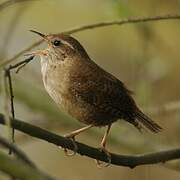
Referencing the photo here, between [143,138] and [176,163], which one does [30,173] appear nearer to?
[176,163]

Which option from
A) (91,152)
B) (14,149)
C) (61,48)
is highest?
(14,149)

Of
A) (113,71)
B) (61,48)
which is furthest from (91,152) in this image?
(113,71)

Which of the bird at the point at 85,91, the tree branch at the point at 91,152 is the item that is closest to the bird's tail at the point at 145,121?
the bird at the point at 85,91

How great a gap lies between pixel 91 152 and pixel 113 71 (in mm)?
4573

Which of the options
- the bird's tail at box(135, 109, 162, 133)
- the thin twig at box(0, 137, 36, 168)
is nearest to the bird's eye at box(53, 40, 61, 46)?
the bird's tail at box(135, 109, 162, 133)

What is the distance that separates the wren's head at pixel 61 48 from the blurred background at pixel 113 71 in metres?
0.64

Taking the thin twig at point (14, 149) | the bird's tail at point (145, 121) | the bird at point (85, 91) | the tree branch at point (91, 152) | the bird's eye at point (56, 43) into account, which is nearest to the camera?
the thin twig at point (14, 149)

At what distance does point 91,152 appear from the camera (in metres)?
3.49

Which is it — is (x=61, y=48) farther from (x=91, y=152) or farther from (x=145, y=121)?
(x=91, y=152)

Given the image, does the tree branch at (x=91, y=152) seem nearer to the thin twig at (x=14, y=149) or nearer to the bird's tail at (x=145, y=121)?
the thin twig at (x=14, y=149)

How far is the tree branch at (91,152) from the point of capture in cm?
302

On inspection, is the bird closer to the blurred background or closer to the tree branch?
the tree branch

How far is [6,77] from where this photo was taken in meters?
3.02

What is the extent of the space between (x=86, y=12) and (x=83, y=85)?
11.2 feet
